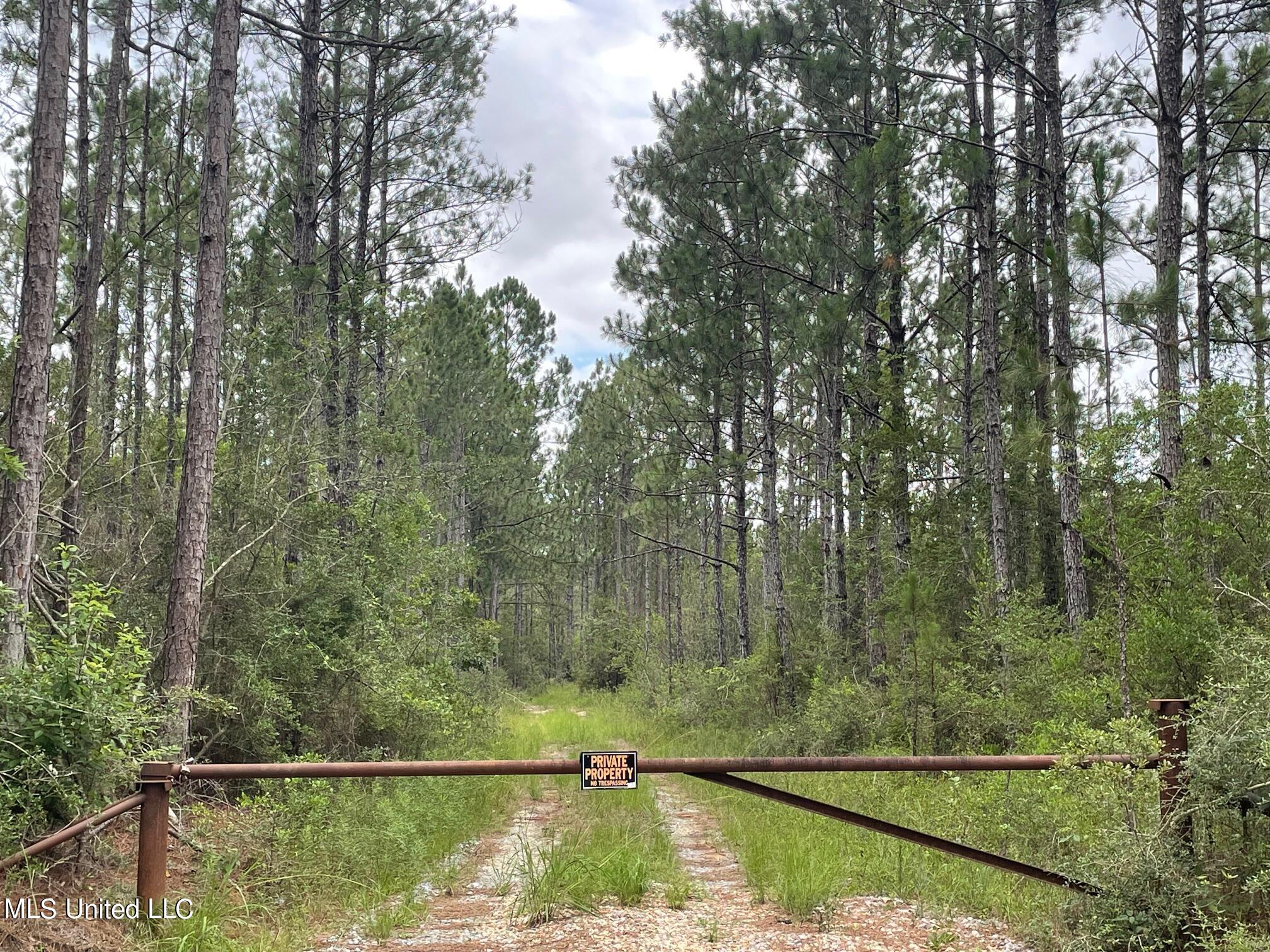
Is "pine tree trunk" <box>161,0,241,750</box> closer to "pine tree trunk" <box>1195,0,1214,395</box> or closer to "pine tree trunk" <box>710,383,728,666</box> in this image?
"pine tree trunk" <box>1195,0,1214,395</box>

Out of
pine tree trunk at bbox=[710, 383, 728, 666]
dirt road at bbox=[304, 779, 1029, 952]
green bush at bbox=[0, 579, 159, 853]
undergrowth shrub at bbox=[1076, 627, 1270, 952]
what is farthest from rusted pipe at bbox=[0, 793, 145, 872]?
pine tree trunk at bbox=[710, 383, 728, 666]

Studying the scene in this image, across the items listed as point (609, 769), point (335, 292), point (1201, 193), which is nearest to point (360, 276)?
point (335, 292)

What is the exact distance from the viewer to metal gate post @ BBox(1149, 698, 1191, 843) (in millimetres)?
3508

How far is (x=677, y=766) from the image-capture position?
346 cm

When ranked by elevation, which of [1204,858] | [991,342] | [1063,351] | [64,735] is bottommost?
[1204,858]

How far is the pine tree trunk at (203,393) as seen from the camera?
595 centimetres

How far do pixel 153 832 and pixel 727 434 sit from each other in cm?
1620

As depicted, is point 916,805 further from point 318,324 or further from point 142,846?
point 318,324

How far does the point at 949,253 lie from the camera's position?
1706 centimetres

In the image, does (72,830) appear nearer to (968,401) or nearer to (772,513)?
(772,513)

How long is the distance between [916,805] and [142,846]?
6.00 meters

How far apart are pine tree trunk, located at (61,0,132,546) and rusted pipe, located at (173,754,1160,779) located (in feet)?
15.7

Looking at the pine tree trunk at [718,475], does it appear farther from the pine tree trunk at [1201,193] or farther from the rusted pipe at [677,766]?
the rusted pipe at [677,766]

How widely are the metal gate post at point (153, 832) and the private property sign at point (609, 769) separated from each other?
164 cm
